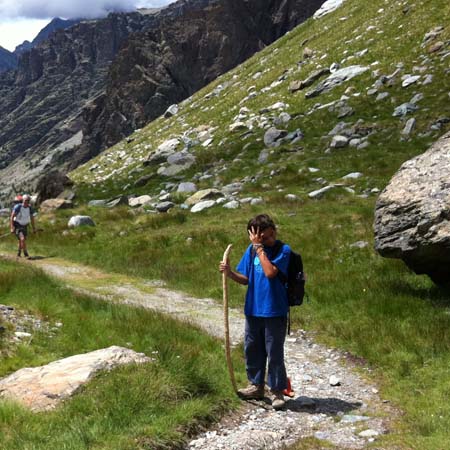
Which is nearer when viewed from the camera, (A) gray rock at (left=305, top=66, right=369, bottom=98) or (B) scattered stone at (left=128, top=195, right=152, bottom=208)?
(B) scattered stone at (left=128, top=195, right=152, bottom=208)

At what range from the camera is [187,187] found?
27500 millimetres

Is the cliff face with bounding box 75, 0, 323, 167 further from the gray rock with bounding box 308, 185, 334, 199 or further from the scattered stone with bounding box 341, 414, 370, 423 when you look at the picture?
the scattered stone with bounding box 341, 414, 370, 423

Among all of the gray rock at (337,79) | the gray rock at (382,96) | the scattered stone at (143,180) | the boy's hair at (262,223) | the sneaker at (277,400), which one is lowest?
the sneaker at (277,400)

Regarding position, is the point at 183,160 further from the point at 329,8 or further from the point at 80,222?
the point at 329,8

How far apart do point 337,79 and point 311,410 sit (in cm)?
3155

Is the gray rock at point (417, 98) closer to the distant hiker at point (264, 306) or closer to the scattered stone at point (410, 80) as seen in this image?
the scattered stone at point (410, 80)

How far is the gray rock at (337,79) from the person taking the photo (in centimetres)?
3441

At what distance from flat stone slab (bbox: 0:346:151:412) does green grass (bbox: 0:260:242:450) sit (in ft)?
0.68

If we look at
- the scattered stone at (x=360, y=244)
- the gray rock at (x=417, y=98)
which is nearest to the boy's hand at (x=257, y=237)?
the scattered stone at (x=360, y=244)

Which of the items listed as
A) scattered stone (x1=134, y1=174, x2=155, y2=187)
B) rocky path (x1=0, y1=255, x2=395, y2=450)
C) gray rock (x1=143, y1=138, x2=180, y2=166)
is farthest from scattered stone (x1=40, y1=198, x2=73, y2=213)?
rocky path (x1=0, y1=255, x2=395, y2=450)

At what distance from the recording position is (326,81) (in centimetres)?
3584

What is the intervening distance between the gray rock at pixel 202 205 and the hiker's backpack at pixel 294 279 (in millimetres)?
15787

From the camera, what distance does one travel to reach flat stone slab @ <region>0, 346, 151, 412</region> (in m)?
6.45

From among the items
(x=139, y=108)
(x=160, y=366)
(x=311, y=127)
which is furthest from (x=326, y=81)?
(x=139, y=108)
